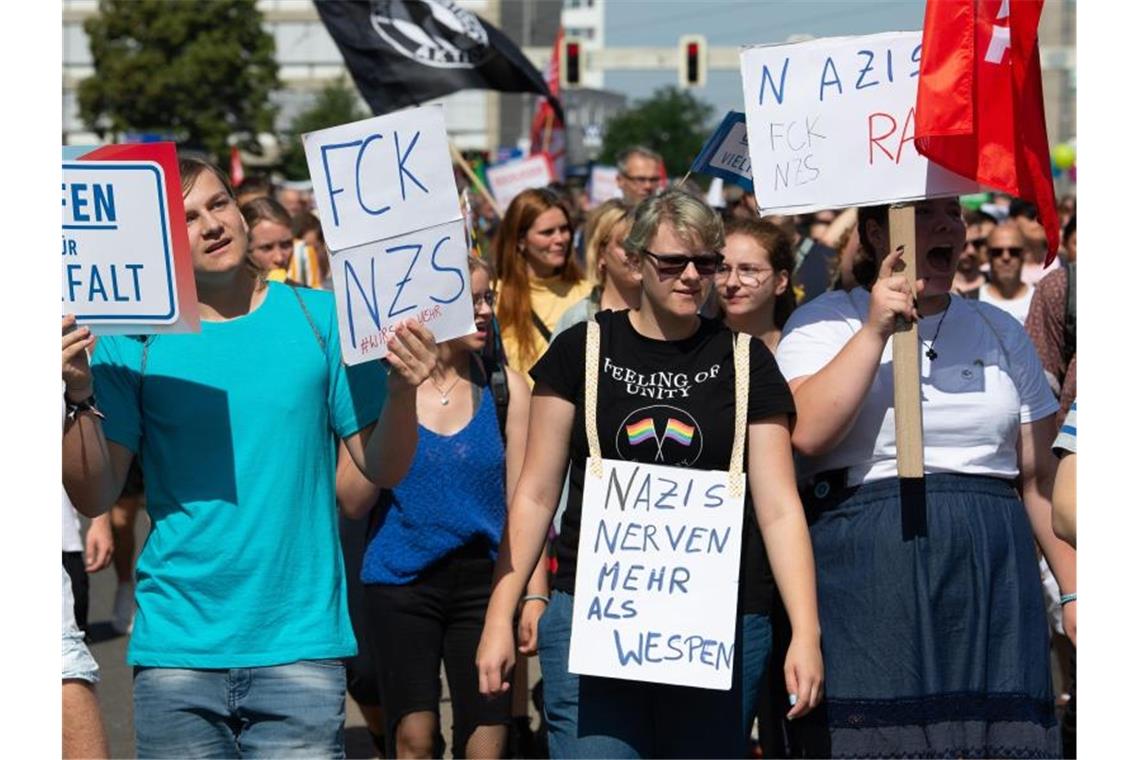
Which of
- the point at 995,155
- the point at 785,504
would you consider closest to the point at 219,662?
the point at 785,504

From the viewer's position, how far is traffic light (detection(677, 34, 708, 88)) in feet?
117

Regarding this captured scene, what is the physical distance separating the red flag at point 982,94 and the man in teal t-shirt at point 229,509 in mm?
1276

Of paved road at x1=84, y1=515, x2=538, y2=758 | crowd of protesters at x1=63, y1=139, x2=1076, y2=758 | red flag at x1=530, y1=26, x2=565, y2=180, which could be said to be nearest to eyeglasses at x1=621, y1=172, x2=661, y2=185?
paved road at x1=84, y1=515, x2=538, y2=758

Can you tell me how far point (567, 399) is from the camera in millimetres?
4465

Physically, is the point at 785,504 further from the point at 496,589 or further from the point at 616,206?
the point at 616,206

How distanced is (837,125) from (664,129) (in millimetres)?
75557

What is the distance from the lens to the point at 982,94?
14.4ft

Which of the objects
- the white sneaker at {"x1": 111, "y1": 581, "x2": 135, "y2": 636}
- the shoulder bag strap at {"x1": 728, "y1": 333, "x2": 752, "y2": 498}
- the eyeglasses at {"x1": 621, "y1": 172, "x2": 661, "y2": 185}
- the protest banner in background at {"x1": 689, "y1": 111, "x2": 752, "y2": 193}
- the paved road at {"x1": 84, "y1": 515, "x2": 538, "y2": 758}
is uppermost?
the eyeglasses at {"x1": 621, "y1": 172, "x2": 661, "y2": 185}

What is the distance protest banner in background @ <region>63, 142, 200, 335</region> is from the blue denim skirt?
165cm

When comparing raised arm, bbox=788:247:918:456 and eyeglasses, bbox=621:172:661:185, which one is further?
eyeglasses, bbox=621:172:661:185

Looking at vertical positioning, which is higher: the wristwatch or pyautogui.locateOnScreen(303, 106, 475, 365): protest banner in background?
pyautogui.locateOnScreen(303, 106, 475, 365): protest banner in background

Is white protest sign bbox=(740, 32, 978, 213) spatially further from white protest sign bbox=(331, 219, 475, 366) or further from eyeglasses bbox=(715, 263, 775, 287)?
eyeglasses bbox=(715, 263, 775, 287)

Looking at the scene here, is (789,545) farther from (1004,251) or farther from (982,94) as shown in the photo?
(1004,251)

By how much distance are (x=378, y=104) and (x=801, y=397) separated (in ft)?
19.1
